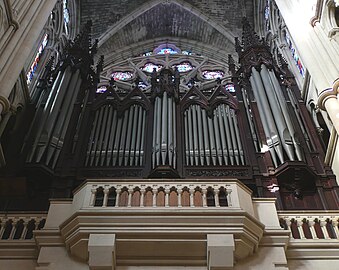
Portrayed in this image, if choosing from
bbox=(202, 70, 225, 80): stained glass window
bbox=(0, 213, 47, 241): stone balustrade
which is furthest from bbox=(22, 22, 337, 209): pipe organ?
bbox=(202, 70, 225, 80): stained glass window

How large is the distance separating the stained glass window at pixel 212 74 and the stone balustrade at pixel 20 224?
10.3 meters

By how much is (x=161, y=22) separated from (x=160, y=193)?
42.1 feet

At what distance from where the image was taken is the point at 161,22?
19.6 metres

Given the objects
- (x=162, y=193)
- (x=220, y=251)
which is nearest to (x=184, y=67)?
(x=162, y=193)

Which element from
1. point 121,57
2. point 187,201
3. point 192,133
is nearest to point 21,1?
point 192,133

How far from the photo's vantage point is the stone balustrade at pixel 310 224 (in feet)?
26.0

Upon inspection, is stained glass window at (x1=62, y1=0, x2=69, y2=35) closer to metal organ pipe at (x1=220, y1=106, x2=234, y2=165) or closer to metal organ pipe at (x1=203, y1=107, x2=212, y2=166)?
metal organ pipe at (x1=203, y1=107, x2=212, y2=166)

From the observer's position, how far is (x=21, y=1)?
10273mm

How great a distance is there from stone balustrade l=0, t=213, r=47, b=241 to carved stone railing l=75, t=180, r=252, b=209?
2.56 ft

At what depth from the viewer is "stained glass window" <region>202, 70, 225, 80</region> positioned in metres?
17.3

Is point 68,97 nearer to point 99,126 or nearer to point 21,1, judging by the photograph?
point 99,126

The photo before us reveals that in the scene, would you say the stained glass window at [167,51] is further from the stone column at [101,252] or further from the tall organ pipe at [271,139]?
the stone column at [101,252]

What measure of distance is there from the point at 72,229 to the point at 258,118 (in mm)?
5902

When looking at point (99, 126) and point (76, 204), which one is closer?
point (76, 204)
